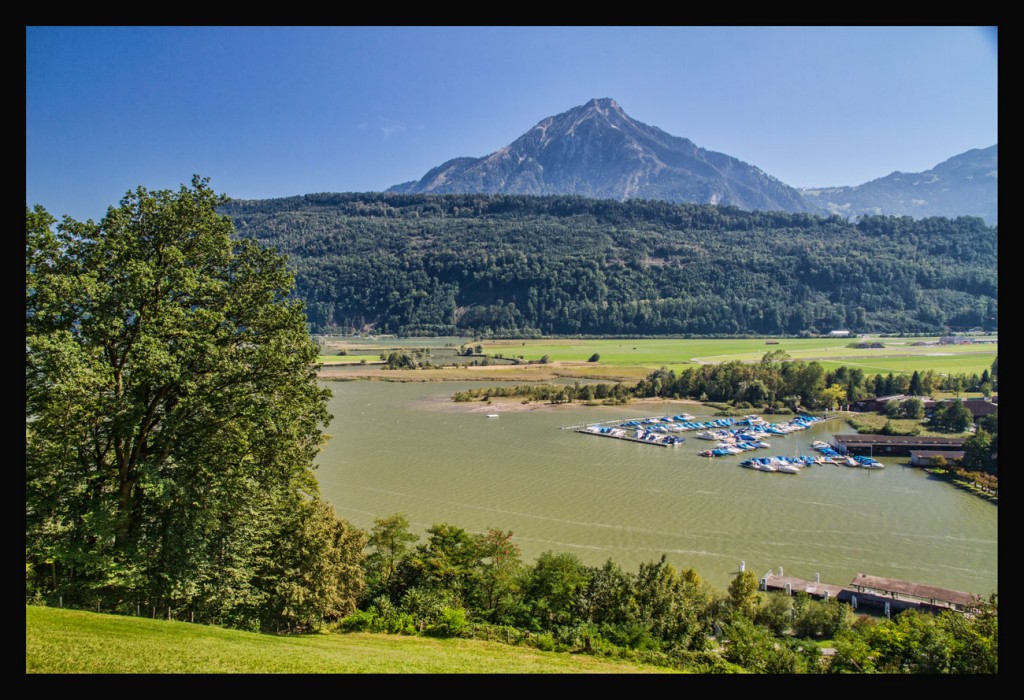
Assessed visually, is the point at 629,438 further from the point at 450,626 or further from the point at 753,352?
the point at 753,352

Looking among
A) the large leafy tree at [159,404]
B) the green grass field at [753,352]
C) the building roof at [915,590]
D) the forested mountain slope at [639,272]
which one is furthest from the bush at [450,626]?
the forested mountain slope at [639,272]

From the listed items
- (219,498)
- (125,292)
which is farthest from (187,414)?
(125,292)

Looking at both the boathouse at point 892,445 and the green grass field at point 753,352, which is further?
the green grass field at point 753,352

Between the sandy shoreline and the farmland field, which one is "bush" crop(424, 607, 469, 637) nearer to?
the sandy shoreline

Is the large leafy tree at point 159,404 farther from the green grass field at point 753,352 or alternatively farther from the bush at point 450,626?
the green grass field at point 753,352

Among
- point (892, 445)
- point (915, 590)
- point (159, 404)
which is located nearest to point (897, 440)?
point (892, 445)
